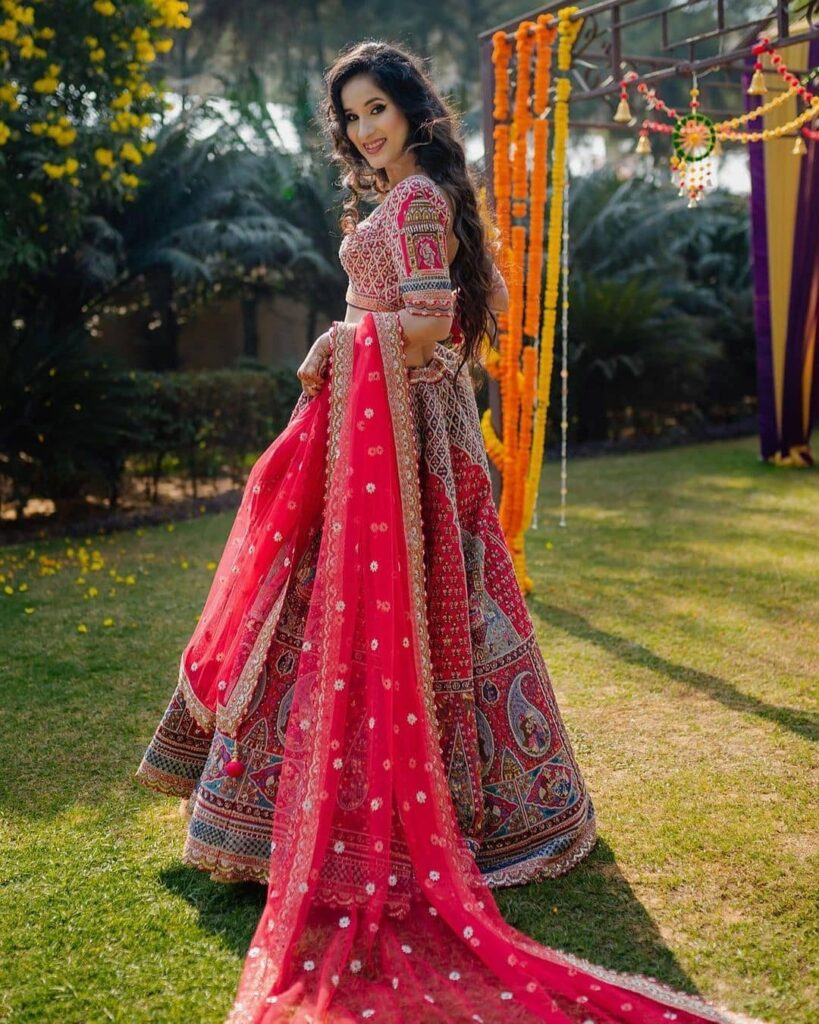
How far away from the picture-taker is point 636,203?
11773 millimetres

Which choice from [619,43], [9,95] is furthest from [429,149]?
[9,95]

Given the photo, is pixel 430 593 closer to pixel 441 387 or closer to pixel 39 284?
pixel 441 387

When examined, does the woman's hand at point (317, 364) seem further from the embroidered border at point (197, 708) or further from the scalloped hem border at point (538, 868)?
the scalloped hem border at point (538, 868)

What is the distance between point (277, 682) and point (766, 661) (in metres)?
2.29

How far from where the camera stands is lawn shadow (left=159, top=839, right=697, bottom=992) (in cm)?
216

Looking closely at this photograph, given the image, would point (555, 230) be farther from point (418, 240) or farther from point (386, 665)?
point (386, 665)

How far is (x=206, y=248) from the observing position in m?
8.92

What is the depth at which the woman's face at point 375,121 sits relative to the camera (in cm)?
250

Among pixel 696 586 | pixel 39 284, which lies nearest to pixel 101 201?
pixel 39 284

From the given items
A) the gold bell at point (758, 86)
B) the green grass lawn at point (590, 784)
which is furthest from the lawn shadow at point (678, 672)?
the gold bell at point (758, 86)

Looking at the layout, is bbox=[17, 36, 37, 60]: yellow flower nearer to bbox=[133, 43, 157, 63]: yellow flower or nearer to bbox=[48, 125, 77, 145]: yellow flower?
bbox=[48, 125, 77, 145]: yellow flower

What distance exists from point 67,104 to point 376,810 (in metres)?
5.74

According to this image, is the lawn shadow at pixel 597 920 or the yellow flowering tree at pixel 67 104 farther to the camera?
the yellow flowering tree at pixel 67 104

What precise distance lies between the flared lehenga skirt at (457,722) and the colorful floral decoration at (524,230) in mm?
2223
